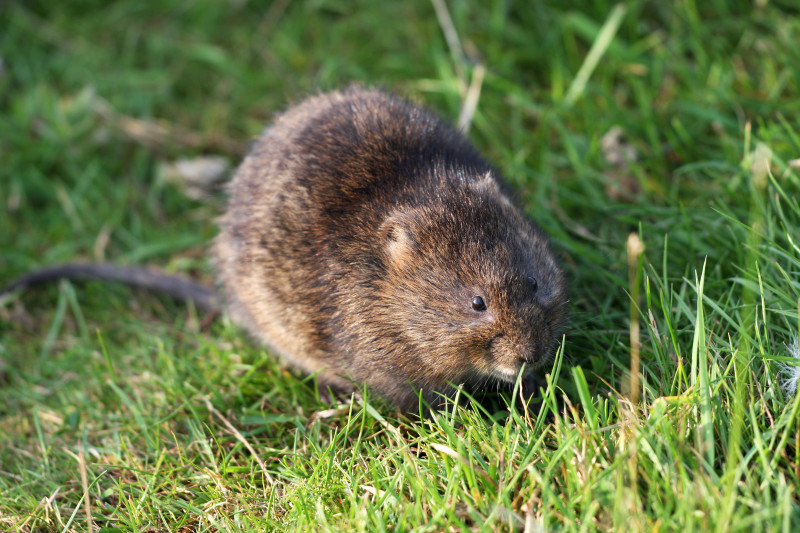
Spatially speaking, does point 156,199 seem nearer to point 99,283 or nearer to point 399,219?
point 99,283

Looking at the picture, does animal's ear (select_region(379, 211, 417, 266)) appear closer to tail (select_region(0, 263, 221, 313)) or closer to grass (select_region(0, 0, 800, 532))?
grass (select_region(0, 0, 800, 532))

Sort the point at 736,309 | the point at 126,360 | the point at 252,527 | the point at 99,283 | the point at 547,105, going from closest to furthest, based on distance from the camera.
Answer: the point at 252,527 < the point at 736,309 < the point at 126,360 < the point at 99,283 < the point at 547,105

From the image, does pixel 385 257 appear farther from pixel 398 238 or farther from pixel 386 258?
pixel 398 238

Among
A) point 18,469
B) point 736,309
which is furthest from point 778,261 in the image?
point 18,469

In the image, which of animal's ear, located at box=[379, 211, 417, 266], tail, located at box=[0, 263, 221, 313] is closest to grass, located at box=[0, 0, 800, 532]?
tail, located at box=[0, 263, 221, 313]

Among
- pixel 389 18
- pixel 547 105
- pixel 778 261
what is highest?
pixel 389 18

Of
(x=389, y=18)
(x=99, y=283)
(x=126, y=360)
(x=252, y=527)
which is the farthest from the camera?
(x=389, y=18)

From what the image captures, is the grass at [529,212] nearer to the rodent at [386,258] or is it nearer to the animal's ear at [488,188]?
the rodent at [386,258]
